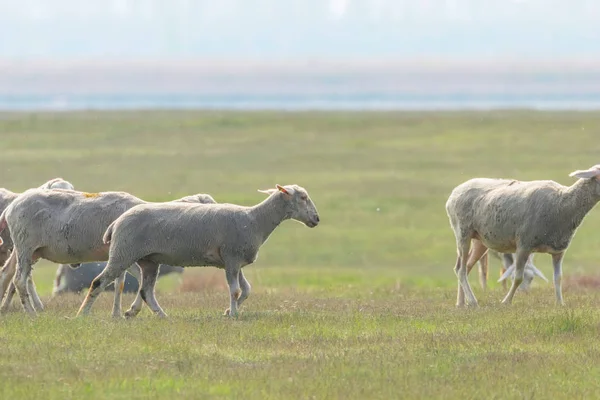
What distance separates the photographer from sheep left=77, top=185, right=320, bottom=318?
1741 cm

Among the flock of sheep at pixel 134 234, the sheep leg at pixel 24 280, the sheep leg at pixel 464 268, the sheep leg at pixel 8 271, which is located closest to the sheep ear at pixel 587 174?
the sheep leg at pixel 464 268

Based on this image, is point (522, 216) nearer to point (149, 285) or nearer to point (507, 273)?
point (507, 273)

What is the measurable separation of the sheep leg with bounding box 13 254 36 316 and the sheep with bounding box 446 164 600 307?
20.2 feet

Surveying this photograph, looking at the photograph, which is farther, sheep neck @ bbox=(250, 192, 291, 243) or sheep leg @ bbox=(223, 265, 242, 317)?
sheep neck @ bbox=(250, 192, 291, 243)

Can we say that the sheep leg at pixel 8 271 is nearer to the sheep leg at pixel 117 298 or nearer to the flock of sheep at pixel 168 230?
the flock of sheep at pixel 168 230

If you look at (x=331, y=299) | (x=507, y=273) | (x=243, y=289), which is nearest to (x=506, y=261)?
(x=507, y=273)

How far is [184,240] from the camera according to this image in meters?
17.6

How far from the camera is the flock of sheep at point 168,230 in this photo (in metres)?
17.5

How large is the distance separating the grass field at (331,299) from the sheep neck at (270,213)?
1.13m

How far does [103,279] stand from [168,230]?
1.02 meters

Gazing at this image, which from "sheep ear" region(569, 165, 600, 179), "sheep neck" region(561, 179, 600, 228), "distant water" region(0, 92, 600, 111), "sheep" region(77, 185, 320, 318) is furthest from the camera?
"distant water" region(0, 92, 600, 111)

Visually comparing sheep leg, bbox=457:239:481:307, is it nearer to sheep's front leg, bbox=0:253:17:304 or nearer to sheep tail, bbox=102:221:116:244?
sheep tail, bbox=102:221:116:244

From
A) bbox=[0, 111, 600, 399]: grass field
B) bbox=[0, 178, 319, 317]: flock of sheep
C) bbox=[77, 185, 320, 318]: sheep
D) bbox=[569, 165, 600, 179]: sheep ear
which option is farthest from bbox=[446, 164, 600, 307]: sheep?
bbox=[77, 185, 320, 318]: sheep

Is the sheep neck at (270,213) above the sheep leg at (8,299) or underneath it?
above
